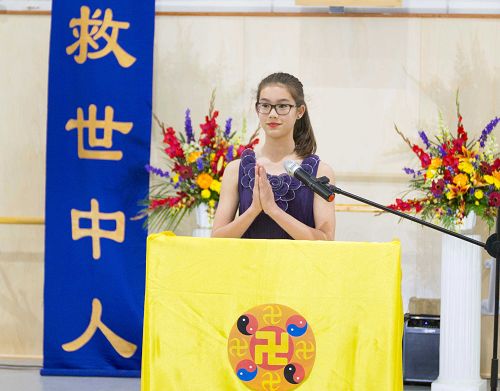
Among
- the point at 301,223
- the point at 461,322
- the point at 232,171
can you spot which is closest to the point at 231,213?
the point at 232,171

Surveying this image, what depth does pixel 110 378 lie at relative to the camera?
5.22 meters

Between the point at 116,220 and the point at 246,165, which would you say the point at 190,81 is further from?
the point at 246,165

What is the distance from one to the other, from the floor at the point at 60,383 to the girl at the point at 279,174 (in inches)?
93.5

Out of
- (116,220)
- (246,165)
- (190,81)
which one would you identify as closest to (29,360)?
(116,220)

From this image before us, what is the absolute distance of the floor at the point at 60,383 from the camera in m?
4.86

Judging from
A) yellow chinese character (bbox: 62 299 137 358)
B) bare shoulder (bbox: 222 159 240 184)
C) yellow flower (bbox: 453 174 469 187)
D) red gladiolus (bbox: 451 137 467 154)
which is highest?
red gladiolus (bbox: 451 137 467 154)

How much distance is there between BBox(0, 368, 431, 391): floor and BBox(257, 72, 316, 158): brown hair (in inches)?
95.9

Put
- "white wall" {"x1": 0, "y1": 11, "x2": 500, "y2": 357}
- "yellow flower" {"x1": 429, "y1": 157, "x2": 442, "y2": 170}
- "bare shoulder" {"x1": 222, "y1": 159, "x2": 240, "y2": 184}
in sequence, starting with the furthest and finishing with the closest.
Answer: "white wall" {"x1": 0, "y1": 11, "x2": 500, "y2": 357} < "yellow flower" {"x1": 429, "y1": 157, "x2": 442, "y2": 170} < "bare shoulder" {"x1": 222, "y1": 159, "x2": 240, "y2": 184}

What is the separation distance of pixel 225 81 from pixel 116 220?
1054 mm

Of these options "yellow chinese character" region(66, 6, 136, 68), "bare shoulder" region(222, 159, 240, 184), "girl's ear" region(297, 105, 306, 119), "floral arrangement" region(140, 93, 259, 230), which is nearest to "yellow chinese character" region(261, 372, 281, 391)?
"bare shoulder" region(222, 159, 240, 184)

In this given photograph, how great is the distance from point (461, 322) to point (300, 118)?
222 centimetres

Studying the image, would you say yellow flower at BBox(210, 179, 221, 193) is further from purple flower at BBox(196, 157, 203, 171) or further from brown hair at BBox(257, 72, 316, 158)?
brown hair at BBox(257, 72, 316, 158)

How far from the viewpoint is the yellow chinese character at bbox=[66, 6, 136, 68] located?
528cm

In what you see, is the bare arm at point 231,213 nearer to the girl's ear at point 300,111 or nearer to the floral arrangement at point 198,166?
the girl's ear at point 300,111
